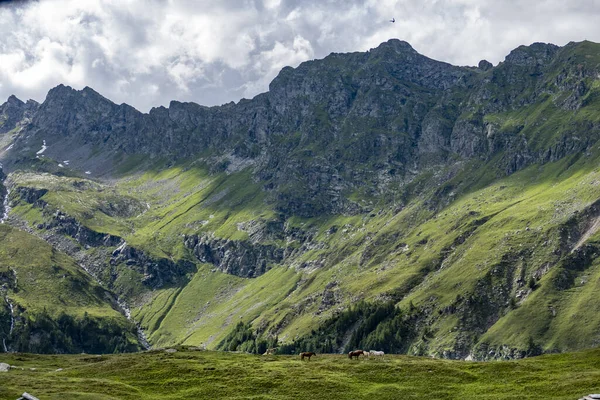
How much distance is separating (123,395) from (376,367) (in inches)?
1536

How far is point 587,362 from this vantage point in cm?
8994

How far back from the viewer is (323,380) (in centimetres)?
8431

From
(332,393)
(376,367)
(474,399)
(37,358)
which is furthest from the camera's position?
(37,358)

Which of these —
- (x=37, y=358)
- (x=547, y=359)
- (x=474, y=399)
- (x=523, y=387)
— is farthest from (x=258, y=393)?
(x=37, y=358)

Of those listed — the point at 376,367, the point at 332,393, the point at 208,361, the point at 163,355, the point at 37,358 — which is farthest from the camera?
the point at 37,358

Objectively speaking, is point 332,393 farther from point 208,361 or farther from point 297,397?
point 208,361

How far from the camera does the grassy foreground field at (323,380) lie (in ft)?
250

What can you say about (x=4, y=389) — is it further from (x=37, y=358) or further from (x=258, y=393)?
(x=37, y=358)

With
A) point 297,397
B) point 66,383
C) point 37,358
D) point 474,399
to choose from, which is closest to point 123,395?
point 66,383

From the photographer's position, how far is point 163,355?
116 metres

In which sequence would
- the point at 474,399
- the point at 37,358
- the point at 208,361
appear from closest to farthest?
the point at 474,399
the point at 208,361
the point at 37,358

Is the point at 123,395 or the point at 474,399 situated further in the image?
the point at 123,395

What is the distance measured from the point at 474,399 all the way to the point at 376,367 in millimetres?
21233

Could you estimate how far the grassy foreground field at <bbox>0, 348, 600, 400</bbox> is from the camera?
3000 inches
